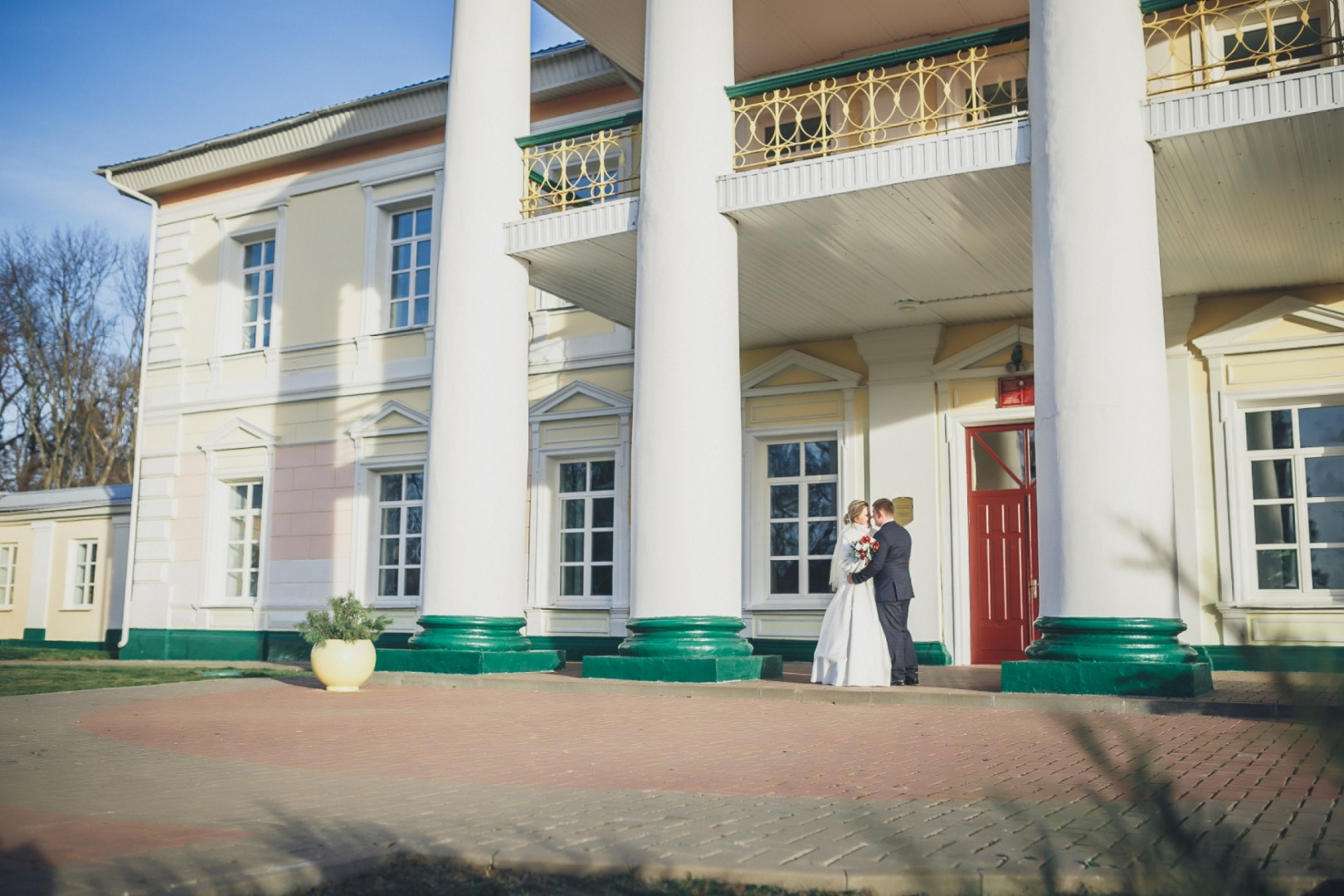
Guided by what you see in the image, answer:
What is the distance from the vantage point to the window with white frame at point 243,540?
18.3 metres

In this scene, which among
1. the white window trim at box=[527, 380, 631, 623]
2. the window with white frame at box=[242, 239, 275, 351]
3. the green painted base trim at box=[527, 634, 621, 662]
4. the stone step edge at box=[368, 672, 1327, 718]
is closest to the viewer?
the stone step edge at box=[368, 672, 1327, 718]

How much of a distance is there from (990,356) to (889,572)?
4.30 metres

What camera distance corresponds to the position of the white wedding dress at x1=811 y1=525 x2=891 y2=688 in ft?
32.1

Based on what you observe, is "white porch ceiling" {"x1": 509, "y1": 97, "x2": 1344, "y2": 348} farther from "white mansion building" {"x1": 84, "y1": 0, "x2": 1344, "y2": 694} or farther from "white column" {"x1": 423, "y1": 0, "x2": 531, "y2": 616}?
"white column" {"x1": 423, "y1": 0, "x2": 531, "y2": 616}

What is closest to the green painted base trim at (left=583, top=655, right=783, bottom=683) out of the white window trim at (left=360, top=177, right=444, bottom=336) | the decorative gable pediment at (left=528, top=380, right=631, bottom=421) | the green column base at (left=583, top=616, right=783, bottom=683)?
the green column base at (left=583, top=616, right=783, bottom=683)

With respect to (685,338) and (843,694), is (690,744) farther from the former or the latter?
(685,338)

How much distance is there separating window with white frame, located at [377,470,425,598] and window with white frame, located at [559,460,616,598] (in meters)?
2.28

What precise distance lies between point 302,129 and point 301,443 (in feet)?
15.9

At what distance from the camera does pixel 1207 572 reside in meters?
1.52

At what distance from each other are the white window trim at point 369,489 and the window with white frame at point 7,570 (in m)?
9.91

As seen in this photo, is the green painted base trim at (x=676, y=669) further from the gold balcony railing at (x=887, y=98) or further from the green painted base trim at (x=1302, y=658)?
the green painted base trim at (x=1302, y=658)

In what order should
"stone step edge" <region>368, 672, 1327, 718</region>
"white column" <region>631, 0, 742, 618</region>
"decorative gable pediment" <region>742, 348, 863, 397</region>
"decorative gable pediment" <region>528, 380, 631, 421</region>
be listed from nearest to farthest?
1. "stone step edge" <region>368, 672, 1327, 718</region>
2. "white column" <region>631, 0, 742, 618</region>
3. "decorative gable pediment" <region>742, 348, 863, 397</region>
4. "decorative gable pediment" <region>528, 380, 631, 421</region>

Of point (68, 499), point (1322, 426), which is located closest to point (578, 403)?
point (1322, 426)

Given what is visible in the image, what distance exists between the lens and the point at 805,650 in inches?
551
